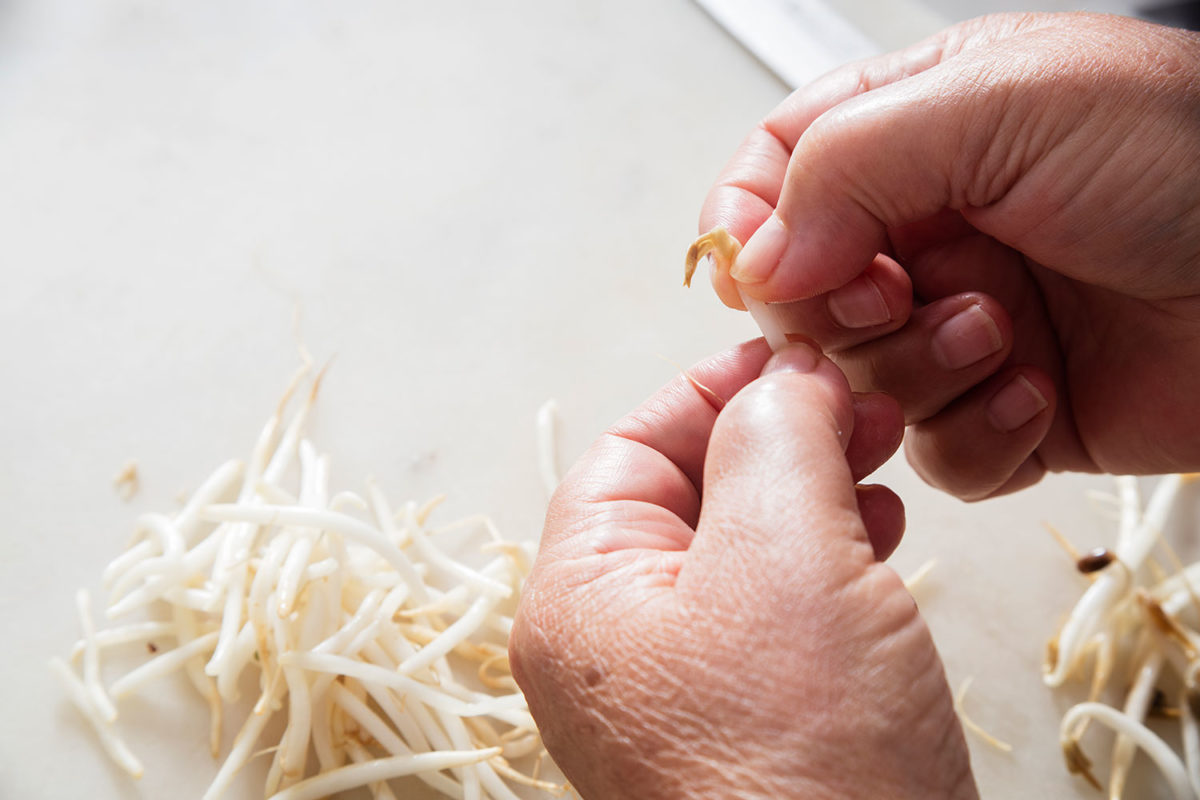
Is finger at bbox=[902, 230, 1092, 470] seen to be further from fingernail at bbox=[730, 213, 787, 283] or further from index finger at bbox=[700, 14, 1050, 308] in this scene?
fingernail at bbox=[730, 213, 787, 283]

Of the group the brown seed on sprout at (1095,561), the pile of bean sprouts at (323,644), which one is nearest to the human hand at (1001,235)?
the brown seed on sprout at (1095,561)

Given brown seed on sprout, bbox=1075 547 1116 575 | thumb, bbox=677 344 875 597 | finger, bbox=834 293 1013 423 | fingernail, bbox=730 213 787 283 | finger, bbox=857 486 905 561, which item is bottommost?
brown seed on sprout, bbox=1075 547 1116 575

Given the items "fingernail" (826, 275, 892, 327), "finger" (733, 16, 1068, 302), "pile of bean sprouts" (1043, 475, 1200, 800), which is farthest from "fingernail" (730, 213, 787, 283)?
"pile of bean sprouts" (1043, 475, 1200, 800)

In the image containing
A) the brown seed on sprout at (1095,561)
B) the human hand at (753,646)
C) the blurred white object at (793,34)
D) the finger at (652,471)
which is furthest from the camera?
the blurred white object at (793,34)

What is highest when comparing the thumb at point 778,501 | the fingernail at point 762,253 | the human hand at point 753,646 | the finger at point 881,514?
the fingernail at point 762,253

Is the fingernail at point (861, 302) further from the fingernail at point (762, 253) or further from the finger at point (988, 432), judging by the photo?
the finger at point (988, 432)

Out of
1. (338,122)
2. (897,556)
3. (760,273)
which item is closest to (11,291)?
(338,122)
